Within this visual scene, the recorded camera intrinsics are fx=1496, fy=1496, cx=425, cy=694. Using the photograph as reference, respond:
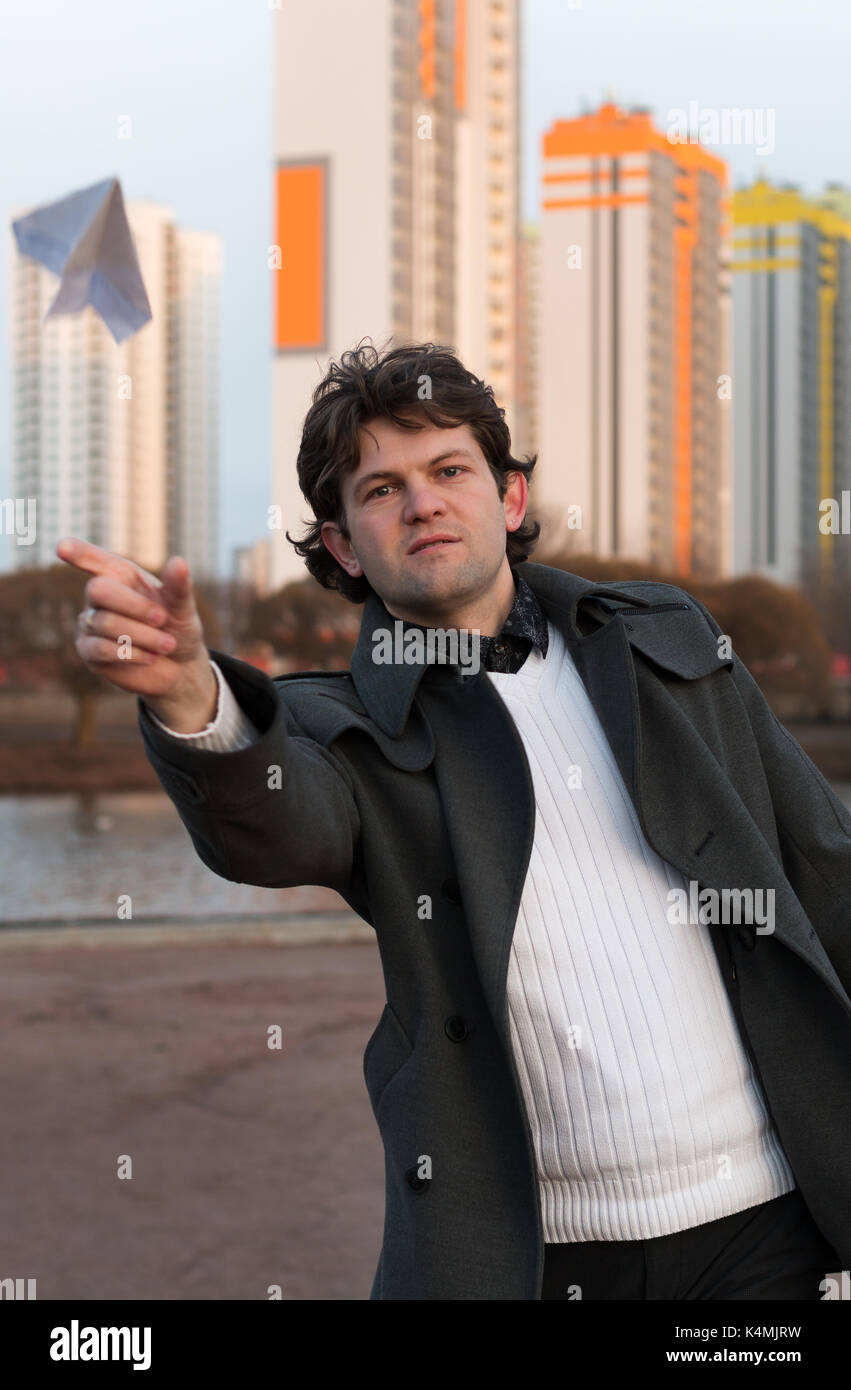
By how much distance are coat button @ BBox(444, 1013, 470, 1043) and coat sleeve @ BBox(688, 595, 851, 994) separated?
531 millimetres

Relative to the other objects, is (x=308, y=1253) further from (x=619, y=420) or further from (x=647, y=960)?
(x=619, y=420)

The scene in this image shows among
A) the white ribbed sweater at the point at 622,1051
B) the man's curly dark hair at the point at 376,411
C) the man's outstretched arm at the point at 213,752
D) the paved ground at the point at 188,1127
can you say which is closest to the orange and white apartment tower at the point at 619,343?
the paved ground at the point at 188,1127

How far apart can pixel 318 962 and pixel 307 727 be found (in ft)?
27.7

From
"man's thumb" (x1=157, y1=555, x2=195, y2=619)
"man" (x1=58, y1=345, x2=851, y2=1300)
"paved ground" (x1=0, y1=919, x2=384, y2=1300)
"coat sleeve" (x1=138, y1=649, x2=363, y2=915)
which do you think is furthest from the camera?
"paved ground" (x1=0, y1=919, x2=384, y2=1300)

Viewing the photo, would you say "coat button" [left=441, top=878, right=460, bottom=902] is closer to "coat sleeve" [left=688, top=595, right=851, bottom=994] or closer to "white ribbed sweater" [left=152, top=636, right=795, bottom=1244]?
"white ribbed sweater" [left=152, top=636, right=795, bottom=1244]

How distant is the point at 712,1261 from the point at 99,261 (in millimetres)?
1638

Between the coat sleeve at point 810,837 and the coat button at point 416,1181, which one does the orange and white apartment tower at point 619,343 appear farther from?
the coat button at point 416,1181

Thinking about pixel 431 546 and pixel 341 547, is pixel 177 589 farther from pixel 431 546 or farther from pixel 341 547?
pixel 341 547

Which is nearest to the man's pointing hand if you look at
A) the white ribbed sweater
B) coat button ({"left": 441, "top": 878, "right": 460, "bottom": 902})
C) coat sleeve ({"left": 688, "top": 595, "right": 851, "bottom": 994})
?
coat button ({"left": 441, "top": 878, "right": 460, "bottom": 902})

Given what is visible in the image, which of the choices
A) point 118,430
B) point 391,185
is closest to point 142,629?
point 118,430

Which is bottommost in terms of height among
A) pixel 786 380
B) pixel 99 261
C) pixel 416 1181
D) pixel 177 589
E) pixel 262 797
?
pixel 416 1181

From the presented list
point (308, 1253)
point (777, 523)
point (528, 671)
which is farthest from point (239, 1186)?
point (777, 523)

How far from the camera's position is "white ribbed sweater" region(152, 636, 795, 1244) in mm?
1803

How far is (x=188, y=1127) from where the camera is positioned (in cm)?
617
